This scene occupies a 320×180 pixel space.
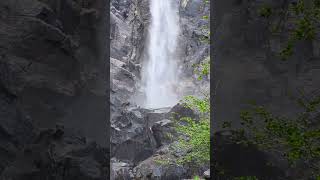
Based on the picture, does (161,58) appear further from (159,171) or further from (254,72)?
(254,72)

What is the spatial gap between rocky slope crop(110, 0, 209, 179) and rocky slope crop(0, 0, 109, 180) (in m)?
11.2

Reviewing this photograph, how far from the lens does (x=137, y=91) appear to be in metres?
A: 40.4

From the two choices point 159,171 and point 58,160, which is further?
point 159,171

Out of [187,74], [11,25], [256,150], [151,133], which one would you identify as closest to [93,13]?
[11,25]

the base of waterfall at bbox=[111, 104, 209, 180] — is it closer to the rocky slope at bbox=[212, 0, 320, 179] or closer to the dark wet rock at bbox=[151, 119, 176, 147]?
the dark wet rock at bbox=[151, 119, 176, 147]

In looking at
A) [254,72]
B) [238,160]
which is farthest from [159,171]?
[254,72]

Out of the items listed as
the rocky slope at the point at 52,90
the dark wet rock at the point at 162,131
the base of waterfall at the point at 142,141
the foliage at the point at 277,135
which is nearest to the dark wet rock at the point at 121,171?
the base of waterfall at the point at 142,141

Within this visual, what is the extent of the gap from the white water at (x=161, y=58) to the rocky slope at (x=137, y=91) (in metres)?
1.06

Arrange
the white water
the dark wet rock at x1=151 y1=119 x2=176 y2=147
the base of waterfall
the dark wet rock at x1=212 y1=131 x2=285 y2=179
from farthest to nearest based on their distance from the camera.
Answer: the white water → the dark wet rock at x1=151 y1=119 x2=176 y2=147 → the base of waterfall → the dark wet rock at x1=212 y1=131 x2=285 y2=179

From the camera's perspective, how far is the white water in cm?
4456

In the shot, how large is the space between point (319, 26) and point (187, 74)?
34569 millimetres

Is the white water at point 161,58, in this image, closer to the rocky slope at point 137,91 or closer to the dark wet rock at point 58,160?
the rocky slope at point 137,91

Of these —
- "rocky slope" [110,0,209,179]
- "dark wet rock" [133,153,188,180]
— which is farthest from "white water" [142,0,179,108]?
"dark wet rock" [133,153,188,180]

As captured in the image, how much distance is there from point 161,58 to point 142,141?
19300 mm
